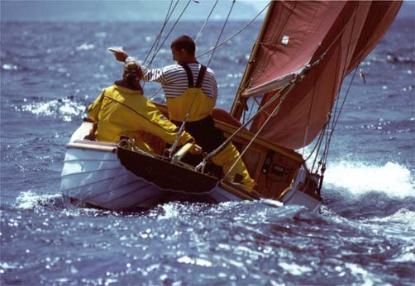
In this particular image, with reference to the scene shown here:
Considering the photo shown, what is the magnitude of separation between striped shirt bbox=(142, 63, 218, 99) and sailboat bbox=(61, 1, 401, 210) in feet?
2.28

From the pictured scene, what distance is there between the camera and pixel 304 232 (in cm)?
955

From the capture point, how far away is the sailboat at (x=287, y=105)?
10148mm

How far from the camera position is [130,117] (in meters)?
10.3

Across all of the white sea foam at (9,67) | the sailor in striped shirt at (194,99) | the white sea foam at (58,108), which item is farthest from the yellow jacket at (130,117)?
the white sea foam at (9,67)

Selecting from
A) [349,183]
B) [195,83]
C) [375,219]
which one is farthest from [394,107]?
[195,83]

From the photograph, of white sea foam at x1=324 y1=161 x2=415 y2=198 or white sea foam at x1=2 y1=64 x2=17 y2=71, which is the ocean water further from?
white sea foam at x1=2 y1=64 x2=17 y2=71

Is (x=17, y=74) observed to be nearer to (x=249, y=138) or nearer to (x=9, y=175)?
(x=9, y=175)

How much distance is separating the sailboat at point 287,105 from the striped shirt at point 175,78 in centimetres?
70

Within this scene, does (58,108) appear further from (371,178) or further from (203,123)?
(203,123)

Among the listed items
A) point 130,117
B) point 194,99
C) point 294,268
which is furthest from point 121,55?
point 294,268

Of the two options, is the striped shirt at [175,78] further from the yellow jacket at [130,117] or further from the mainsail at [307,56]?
the mainsail at [307,56]

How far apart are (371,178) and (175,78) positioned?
6146 millimetres

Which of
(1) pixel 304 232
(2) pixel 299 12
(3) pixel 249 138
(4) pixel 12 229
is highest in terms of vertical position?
(2) pixel 299 12

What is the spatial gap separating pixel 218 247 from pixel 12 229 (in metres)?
2.20
